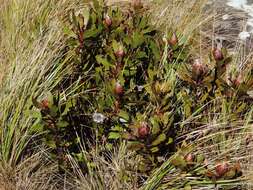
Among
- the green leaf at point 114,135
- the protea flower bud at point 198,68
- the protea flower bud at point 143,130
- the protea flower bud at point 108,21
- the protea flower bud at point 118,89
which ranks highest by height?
the protea flower bud at point 108,21

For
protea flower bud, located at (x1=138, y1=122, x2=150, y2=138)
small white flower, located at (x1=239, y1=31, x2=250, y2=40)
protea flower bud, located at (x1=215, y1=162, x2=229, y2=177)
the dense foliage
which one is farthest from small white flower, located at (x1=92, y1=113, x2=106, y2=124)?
small white flower, located at (x1=239, y1=31, x2=250, y2=40)

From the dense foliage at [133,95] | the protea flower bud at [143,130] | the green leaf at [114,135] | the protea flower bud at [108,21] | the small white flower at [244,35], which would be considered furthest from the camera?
the small white flower at [244,35]

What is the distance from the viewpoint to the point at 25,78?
2619mm

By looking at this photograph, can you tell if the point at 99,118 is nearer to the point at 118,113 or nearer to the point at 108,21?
the point at 118,113

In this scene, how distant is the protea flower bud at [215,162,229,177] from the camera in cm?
221

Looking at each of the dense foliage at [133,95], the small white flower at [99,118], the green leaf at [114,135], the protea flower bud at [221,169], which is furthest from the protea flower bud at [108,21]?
the protea flower bud at [221,169]

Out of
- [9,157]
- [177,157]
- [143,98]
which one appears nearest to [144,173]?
[177,157]

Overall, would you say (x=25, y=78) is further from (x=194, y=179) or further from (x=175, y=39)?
(x=194, y=179)

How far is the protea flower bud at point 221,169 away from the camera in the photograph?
221 cm

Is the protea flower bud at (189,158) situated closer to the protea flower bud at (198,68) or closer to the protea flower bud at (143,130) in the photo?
the protea flower bud at (143,130)

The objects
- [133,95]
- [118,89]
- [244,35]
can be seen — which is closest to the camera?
[118,89]

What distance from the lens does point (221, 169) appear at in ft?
7.25

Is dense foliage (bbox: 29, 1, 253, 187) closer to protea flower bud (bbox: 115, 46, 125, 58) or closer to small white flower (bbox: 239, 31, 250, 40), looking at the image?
protea flower bud (bbox: 115, 46, 125, 58)

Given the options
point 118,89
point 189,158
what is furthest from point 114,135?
point 189,158
